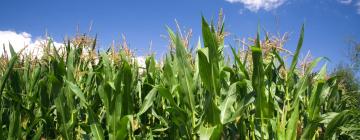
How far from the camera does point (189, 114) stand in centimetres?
243

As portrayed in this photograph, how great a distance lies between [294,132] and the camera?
237cm

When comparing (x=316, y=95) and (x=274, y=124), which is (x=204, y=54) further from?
(x=316, y=95)

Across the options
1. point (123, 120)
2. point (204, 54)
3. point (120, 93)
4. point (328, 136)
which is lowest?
point (328, 136)

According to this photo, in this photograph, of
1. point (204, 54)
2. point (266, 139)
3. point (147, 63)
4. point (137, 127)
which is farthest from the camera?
point (147, 63)

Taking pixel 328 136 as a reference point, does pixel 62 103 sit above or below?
above

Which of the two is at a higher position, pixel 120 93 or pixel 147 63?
pixel 147 63

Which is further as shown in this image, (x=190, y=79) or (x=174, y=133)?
(x=174, y=133)

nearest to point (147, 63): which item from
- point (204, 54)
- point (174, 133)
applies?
point (174, 133)

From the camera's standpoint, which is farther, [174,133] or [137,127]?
[137,127]

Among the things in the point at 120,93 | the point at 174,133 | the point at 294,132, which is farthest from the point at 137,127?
the point at 294,132

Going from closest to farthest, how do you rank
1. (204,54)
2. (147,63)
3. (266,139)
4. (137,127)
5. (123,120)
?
(204,54)
(123,120)
(266,139)
(137,127)
(147,63)

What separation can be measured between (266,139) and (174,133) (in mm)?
633

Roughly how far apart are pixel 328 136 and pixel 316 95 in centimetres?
32

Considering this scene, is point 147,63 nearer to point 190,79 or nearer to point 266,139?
point 190,79
